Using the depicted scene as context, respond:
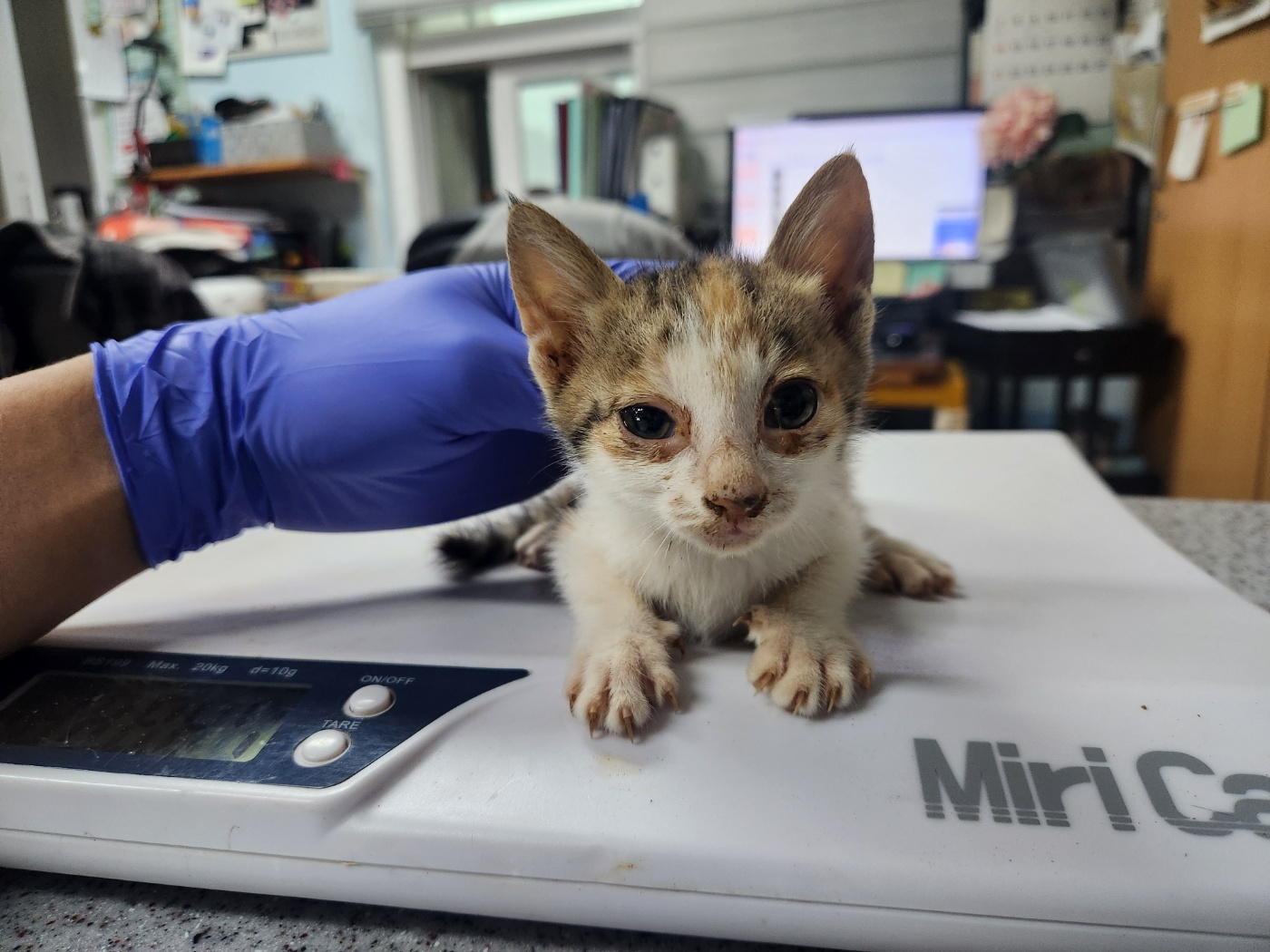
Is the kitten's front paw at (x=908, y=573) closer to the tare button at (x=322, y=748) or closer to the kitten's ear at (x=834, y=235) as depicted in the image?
the kitten's ear at (x=834, y=235)

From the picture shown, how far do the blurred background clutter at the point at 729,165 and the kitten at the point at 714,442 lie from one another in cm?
14

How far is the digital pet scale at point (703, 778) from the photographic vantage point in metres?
0.39

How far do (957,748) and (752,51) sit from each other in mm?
2223

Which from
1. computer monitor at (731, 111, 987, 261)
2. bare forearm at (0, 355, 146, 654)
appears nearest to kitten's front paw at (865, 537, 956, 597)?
bare forearm at (0, 355, 146, 654)

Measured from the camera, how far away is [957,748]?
471 mm

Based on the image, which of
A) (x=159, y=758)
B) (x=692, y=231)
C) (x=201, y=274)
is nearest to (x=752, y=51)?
(x=692, y=231)

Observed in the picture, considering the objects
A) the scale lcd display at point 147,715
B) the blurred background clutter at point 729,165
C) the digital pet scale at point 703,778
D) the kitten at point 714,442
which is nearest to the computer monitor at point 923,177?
the blurred background clutter at point 729,165

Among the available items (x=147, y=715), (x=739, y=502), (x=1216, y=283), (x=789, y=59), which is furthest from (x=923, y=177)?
(x=147, y=715)

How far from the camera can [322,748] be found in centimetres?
49

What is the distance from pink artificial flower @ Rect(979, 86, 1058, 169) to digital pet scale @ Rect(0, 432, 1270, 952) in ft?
3.02

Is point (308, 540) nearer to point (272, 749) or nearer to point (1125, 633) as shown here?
point (272, 749)

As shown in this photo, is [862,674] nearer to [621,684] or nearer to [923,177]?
[621,684]

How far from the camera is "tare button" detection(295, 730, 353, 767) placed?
1.58 ft

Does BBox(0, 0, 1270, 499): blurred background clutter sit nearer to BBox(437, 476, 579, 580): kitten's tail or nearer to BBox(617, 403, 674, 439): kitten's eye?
BBox(617, 403, 674, 439): kitten's eye
